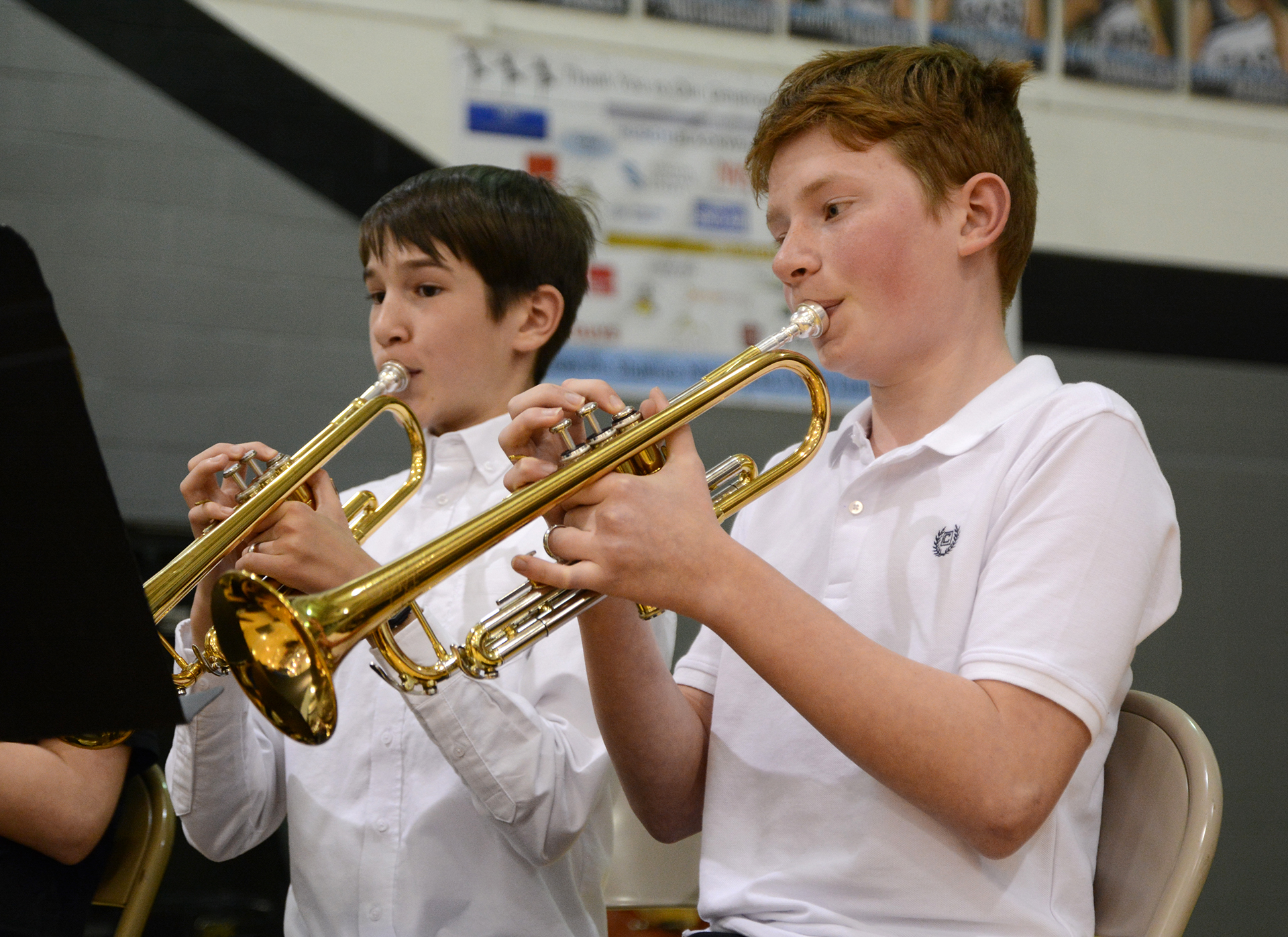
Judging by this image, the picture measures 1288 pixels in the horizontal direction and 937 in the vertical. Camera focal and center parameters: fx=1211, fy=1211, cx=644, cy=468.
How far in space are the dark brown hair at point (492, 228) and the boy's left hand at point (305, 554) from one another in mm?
532

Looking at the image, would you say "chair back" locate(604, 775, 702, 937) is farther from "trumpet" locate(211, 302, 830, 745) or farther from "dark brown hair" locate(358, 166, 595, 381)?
"dark brown hair" locate(358, 166, 595, 381)

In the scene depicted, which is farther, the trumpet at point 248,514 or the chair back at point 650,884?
the chair back at point 650,884

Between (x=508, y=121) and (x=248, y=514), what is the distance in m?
1.69

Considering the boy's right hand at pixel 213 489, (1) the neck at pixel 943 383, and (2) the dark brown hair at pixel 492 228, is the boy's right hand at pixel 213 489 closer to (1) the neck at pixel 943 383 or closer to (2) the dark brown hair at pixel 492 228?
(2) the dark brown hair at pixel 492 228

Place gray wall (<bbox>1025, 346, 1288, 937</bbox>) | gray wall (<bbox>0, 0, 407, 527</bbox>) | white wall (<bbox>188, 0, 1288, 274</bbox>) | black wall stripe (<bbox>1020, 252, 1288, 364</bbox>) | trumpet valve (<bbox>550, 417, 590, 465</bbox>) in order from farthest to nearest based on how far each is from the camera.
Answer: black wall stripe (<bbox>1020, 252, 1288, 364</bbox>) → gray wall (<bbox>1025, 346, 1288, 937</bbox>) → white wall (<bbox>188, 0, 1288, 274</bbox>) → gray wall (<bbox>0, 0, 407, 527</bbox>) → trumpet valve (<bbox>550, 417, 590, 465</bbox>)

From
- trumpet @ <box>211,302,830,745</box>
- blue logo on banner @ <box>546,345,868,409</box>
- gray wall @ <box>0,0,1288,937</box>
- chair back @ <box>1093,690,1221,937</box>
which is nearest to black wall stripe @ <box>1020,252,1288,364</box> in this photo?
blue logo on banner @ <box>546,345,868,409</box>

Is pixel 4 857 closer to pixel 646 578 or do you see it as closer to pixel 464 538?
pixel 464 538

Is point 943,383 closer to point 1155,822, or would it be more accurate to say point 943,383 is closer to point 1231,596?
point 1155,822

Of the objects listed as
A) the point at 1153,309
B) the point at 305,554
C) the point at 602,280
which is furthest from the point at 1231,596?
the point at 305,554

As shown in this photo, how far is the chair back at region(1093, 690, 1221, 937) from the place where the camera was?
1059 millimetres

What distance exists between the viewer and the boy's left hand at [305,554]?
4.00 ft

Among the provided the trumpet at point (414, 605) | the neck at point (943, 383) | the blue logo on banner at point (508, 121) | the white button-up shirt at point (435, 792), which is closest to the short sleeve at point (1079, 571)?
the neck at point (943, 383)

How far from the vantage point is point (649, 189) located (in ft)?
9.28

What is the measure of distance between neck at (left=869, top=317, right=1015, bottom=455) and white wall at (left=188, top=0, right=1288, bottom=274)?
1702mm
